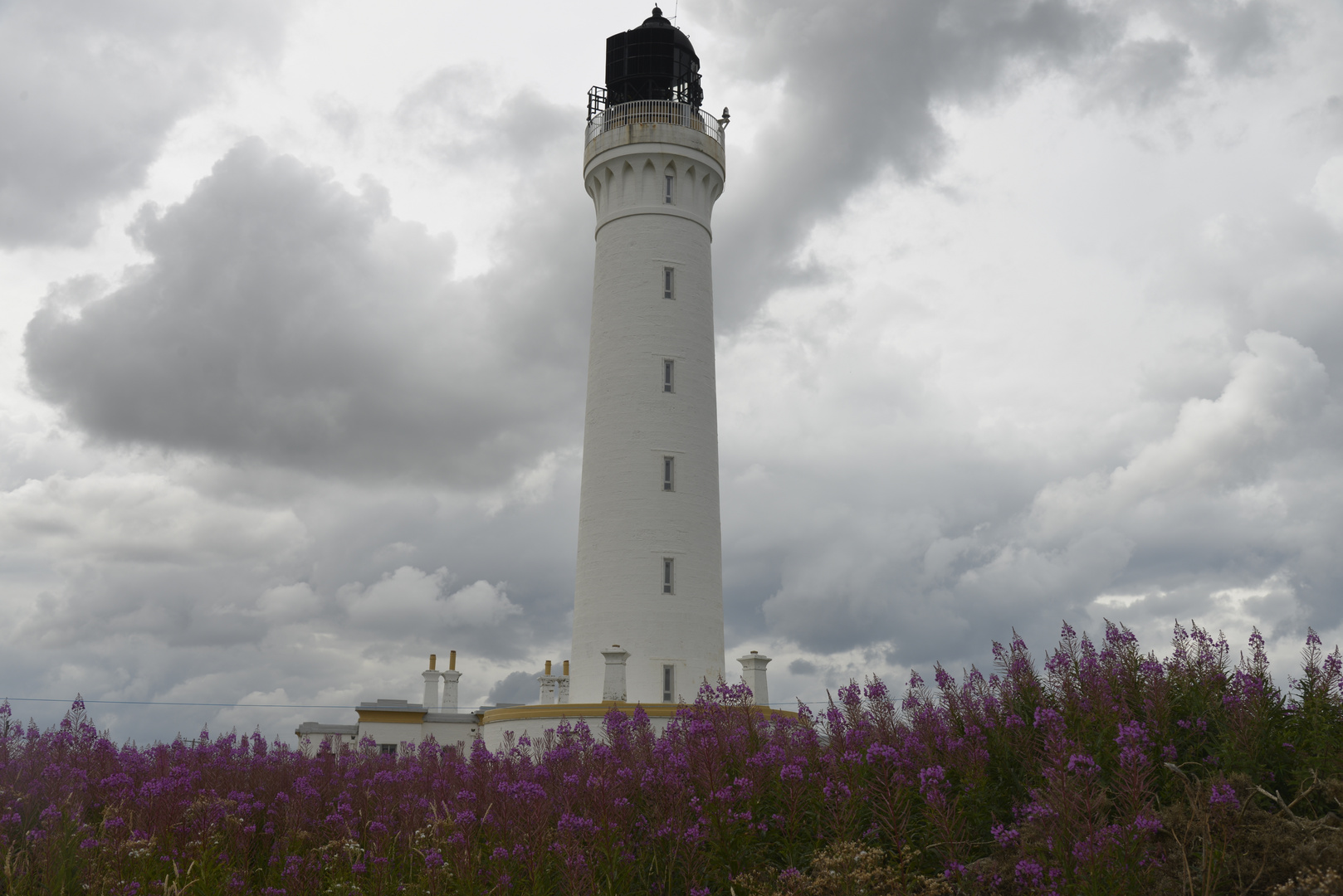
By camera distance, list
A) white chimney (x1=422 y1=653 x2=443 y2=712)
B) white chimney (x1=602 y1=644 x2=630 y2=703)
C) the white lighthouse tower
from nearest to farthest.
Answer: white chimney (x1=602 y1=644 x2=630 y2=703), the white lighthouse tower, white chimney (x1=422 y1=653 x2=443 y2=712)

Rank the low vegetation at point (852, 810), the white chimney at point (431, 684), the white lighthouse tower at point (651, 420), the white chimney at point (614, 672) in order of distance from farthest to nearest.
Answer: the white chimney at point (431, 684) < the white lighthouse tower at point (651, 420) < the white chimney at point (614, 672) < the low vegetation at point (852, 810)

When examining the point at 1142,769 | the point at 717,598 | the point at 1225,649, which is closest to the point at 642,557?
the point at 717,598

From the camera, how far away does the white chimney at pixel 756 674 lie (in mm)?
23312

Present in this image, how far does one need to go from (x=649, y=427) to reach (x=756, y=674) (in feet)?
23.1

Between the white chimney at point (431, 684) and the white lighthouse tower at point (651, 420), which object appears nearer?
the white lighthouse tower at point (651, 420)

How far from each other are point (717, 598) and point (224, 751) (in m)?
15.2

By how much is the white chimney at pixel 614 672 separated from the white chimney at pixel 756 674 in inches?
117

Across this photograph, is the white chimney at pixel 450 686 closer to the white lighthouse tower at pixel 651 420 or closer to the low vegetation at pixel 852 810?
the white lighthouse tower at pixel 651 420

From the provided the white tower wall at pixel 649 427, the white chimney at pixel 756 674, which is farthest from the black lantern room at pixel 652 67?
the white chimney at pixel 756 674

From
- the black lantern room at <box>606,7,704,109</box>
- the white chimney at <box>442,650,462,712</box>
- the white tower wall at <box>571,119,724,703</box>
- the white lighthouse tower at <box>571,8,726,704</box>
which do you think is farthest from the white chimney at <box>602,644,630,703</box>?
the black lantern room at <box>606,7,704,109</box>

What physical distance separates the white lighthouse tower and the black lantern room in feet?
2.52

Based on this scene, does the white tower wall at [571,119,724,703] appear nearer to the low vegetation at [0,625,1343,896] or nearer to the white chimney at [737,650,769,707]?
the white chimney at [737,650,769,707]

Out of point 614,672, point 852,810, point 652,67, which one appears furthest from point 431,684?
point 852,810

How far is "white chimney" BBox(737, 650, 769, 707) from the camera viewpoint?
2331 cm
